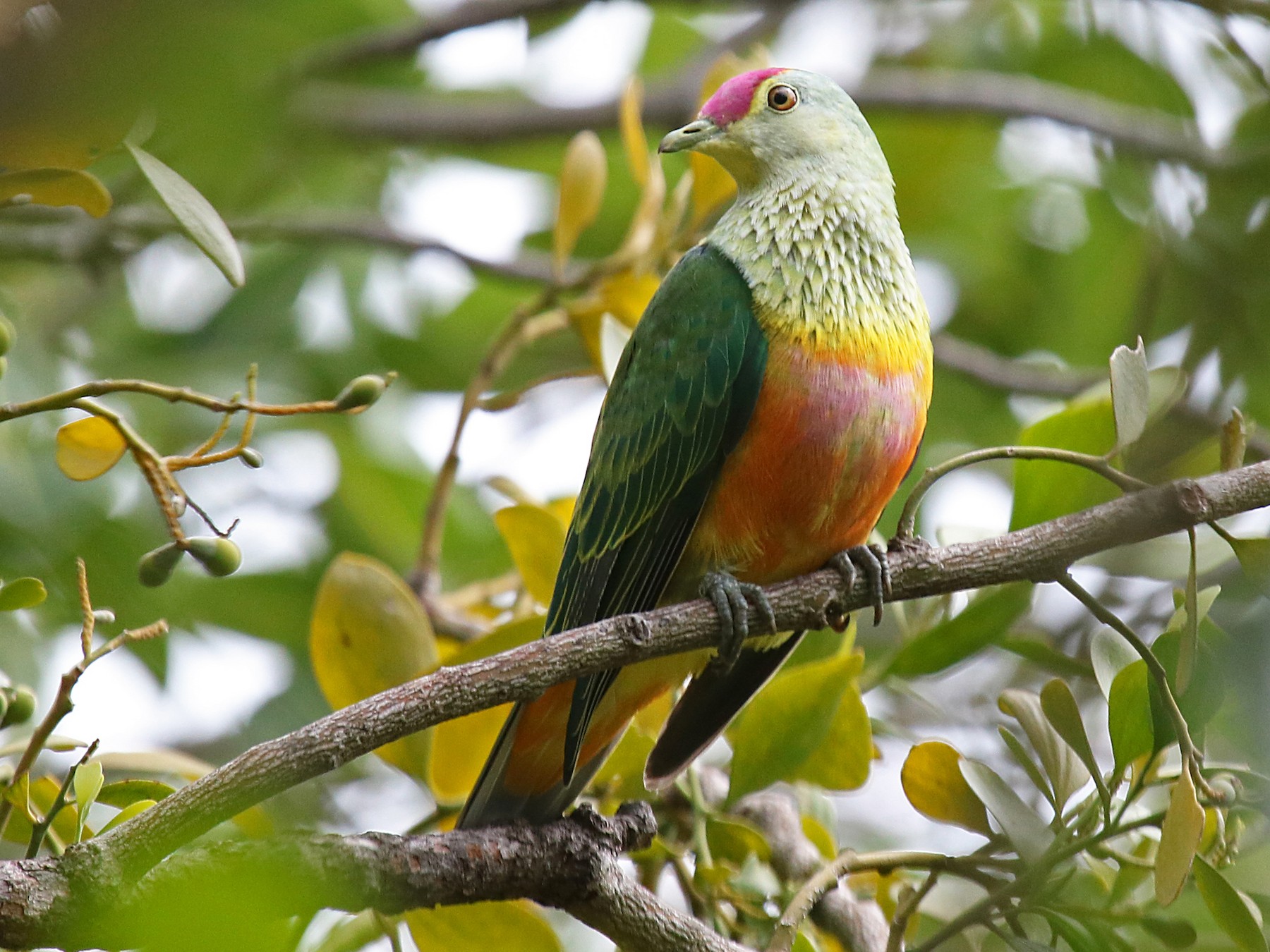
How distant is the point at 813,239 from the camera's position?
→ 9.45 feet

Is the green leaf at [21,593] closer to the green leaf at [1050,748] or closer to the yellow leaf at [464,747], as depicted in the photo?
the yellow leaf at [464,747]

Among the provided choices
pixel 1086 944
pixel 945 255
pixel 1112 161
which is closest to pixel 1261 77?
pixel 1086 944

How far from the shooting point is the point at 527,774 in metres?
2.52

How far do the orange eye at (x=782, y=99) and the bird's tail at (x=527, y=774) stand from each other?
1.50 metres

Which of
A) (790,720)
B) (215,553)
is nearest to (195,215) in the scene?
(215,553)

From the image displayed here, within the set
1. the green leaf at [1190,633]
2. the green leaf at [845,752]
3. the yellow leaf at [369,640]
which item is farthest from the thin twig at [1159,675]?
the yellow leaf at [369,640]

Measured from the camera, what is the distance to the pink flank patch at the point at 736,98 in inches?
125

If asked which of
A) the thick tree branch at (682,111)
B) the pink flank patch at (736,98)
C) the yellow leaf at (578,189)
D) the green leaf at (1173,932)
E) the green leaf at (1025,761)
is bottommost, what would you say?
the green leaf at (1173,932)

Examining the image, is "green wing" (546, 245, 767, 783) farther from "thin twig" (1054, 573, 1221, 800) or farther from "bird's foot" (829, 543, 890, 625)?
"thin twig" (1054, 573, 1221, 800)

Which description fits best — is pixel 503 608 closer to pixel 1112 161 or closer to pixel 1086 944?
pixel 1086 944

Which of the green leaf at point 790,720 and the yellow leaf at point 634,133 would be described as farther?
the yellow leaf at point 634,133

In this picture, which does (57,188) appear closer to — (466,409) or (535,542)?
(535,542)

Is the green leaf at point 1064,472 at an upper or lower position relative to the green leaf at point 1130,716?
upper

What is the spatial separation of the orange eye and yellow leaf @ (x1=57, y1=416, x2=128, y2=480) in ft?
6.05
